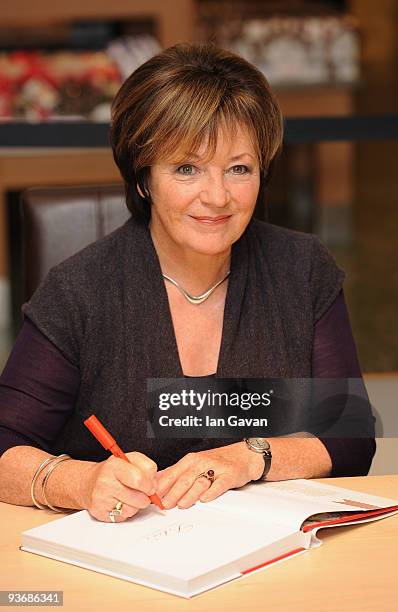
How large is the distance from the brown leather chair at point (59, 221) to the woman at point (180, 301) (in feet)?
1.06

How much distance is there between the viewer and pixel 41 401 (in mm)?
1925

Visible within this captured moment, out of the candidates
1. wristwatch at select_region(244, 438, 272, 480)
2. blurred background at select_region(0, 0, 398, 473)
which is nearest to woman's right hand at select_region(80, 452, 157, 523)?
wristwatch at select_region(244, 438, 272, 480)

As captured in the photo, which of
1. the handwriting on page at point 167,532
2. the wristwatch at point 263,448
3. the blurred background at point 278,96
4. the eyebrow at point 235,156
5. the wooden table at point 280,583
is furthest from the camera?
the blurred background at point 278,96

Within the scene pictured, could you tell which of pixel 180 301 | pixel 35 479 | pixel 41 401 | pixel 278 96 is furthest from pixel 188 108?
pixel 278 96

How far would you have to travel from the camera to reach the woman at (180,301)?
1894 mm

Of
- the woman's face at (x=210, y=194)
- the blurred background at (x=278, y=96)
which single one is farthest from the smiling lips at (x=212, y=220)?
the blurred background at (x=278, y=96)

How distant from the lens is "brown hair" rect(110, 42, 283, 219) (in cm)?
189

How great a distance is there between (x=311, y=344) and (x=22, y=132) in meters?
1.73

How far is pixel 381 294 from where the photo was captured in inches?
230

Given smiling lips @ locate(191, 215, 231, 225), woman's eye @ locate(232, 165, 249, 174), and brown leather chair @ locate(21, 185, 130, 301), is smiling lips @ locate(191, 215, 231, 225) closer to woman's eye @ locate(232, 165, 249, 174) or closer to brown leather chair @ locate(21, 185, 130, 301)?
woman's eye @ locate(232, 165, 249, 174)

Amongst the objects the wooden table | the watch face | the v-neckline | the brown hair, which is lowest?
the wooden table

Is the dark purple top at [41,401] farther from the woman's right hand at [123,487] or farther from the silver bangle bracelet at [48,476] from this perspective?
the woman's right hand at [123,487]

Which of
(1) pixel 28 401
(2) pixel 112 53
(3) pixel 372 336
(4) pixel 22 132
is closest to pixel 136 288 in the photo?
(1) pixel 28 401

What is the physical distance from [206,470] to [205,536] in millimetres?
200
